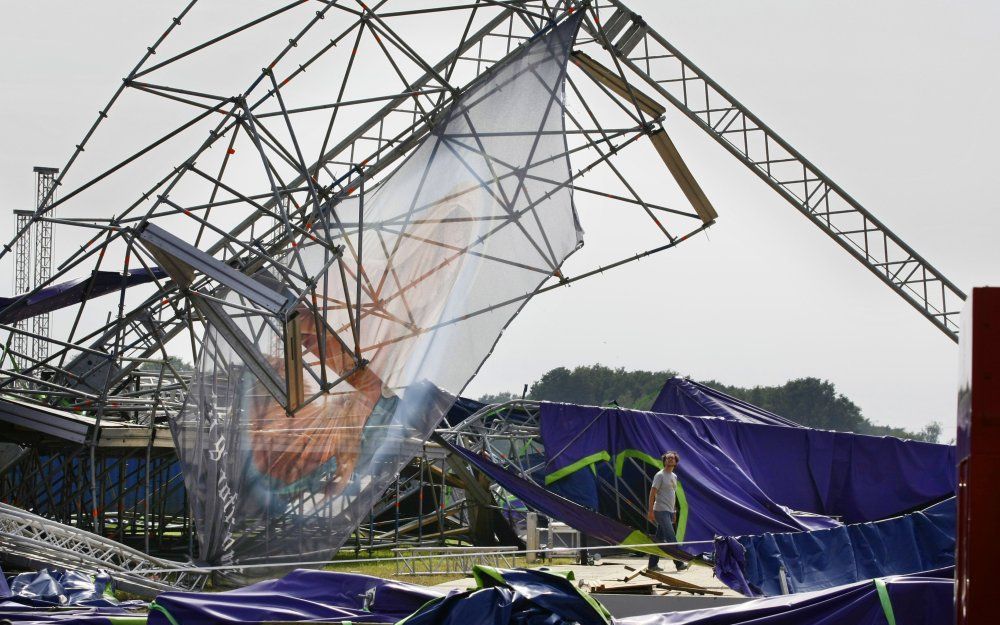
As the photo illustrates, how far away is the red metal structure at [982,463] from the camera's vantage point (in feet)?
14.7

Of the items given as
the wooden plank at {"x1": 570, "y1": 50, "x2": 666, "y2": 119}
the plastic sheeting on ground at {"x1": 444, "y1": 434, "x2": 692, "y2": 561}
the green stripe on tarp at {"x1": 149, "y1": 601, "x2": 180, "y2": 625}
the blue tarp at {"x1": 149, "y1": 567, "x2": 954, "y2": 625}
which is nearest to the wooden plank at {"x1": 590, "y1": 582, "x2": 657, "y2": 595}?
the blue tarp at {"x1": 149, "y1": 567, "x2": 954, "y2": 625}

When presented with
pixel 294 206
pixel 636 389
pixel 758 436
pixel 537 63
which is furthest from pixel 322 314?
pixel 636 389

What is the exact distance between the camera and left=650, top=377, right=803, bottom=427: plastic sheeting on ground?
75.0 feet

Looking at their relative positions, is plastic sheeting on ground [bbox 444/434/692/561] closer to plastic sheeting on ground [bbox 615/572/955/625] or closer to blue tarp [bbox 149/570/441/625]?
blue tarp [bbox 149/570/441/625]

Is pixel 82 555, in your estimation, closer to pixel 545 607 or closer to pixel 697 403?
pixel 545 607

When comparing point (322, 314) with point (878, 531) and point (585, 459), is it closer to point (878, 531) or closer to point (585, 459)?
point (585, 459)

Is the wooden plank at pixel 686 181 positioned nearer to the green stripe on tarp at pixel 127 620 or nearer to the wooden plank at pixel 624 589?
the wooden plank at pixel 624 589

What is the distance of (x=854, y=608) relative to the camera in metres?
7.20

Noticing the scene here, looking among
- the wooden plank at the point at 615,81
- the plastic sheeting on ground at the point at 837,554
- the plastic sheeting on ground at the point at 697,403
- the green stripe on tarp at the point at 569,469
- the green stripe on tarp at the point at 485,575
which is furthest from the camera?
the plastic sheeting on ground at the point at 697,403

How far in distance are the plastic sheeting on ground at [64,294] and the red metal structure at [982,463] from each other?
1581cm

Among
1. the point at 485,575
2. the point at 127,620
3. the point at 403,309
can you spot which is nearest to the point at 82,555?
the point at 403,309

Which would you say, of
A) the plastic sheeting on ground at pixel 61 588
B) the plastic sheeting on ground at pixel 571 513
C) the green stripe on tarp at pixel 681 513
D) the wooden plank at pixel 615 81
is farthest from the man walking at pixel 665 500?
the plastic sheeting on ground at pixel 61 588

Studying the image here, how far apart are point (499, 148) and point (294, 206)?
3385 millimetres

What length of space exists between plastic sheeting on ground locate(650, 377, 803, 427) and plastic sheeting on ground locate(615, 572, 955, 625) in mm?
15479
